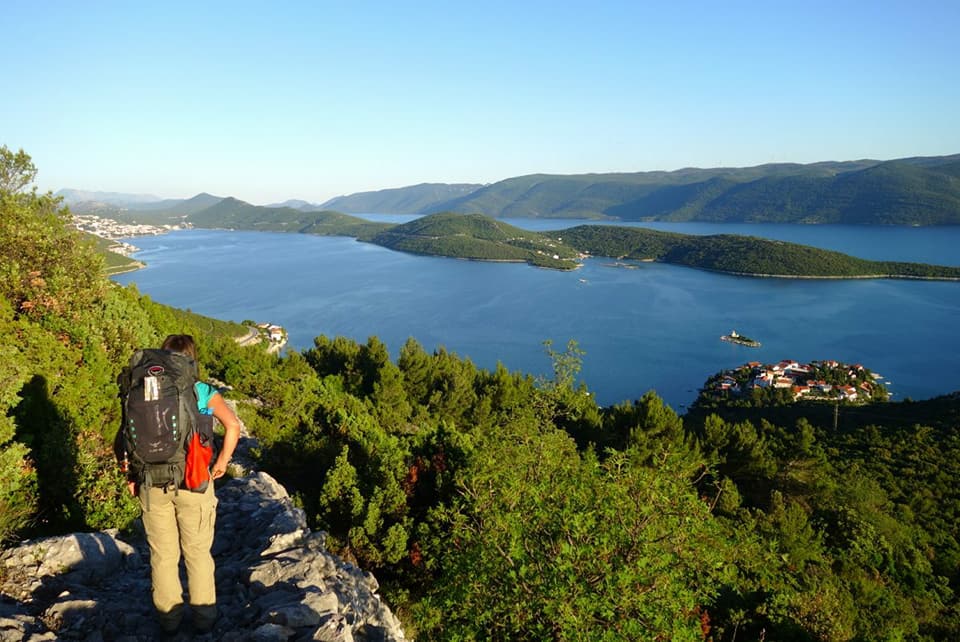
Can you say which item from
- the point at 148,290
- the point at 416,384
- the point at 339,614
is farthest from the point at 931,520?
the point at 148,290

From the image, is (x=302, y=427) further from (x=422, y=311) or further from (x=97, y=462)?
(x=422, y=311)

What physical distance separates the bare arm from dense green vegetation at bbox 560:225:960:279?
12221cm

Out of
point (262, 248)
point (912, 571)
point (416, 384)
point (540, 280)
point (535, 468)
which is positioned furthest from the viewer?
point (262, 248)

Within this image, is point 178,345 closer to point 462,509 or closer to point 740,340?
point 462,509

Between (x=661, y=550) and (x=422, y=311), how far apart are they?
71.4 m

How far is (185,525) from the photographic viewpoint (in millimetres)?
3379

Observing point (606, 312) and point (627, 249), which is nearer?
point (606, 312)

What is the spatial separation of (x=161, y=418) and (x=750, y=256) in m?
127

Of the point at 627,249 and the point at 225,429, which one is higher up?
the point at 225,429

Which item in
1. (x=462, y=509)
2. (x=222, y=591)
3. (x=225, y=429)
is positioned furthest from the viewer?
(x=462, y=509)

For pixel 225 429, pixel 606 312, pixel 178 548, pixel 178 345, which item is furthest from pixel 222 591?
pixel 606 312

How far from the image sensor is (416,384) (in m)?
24.0

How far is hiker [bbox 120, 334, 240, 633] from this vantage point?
3.21 m

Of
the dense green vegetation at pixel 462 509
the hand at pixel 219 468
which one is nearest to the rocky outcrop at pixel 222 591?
the dense green vegetation at pixel 462 509
